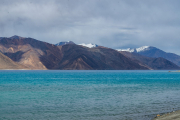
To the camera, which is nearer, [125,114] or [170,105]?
[125,114]

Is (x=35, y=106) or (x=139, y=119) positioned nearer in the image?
(x=139, y=119)

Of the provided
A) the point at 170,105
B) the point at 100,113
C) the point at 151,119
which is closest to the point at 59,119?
the point at 100,113

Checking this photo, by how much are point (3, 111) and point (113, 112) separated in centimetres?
1278

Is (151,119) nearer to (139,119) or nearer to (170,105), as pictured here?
(139,119)

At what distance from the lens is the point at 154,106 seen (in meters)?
31.6

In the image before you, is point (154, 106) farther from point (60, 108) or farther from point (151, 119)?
point (60, 108)

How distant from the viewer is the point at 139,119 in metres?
24.5

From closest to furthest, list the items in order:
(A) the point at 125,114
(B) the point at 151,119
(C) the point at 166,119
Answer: (C) the point at 166,119, (B) the point at 151,119, (A) the point at 125,114

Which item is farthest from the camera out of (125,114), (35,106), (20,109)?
(35,106)

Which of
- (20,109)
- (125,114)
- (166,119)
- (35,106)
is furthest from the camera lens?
(35,106)

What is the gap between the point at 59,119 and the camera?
24703mm

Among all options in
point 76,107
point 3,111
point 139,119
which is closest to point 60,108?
point 76,107

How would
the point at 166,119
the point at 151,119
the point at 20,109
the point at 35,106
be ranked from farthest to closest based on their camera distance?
the point at 35,106
the point at 20,109
the point at 151,119
the point at 166,119

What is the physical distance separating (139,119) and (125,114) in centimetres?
268
